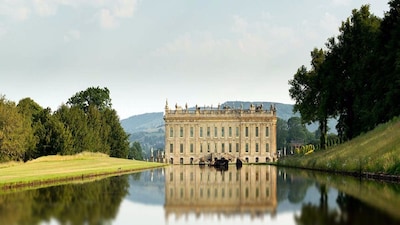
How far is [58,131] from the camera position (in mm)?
65625

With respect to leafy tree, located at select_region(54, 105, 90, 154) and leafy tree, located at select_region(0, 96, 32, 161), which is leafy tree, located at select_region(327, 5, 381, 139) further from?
leafy tree, located at select_region(0, 96, 32, 161)

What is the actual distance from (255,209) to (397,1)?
41628 mm

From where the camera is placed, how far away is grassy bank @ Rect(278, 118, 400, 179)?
33312mm

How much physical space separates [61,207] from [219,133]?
396 feet

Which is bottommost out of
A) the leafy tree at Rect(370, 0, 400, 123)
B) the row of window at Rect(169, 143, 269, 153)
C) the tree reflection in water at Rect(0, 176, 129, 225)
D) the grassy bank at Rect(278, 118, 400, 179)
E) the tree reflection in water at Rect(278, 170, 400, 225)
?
the tree reflection in water at Rect(0, 176, 129, 225)

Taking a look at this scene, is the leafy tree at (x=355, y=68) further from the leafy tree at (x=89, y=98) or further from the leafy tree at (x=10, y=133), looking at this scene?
the leafy tree at (x=89, y=98)

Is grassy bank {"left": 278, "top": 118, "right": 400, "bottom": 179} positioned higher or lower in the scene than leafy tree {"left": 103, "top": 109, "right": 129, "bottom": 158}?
lower

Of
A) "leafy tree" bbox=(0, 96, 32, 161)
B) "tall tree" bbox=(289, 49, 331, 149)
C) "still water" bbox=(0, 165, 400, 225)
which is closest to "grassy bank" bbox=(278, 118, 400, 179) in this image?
"still water" bbox=(0, 165, 400, 225)

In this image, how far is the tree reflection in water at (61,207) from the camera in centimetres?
1541

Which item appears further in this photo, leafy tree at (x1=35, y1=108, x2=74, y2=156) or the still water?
leafy tree at (x1=35, y1=108, x2=74, y2=156)

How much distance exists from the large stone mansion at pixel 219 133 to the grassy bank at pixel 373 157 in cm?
8667

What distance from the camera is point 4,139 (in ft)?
178

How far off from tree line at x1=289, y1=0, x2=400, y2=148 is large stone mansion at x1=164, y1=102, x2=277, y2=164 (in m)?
62.3

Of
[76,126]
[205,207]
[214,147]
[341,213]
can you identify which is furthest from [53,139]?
[214,147]
